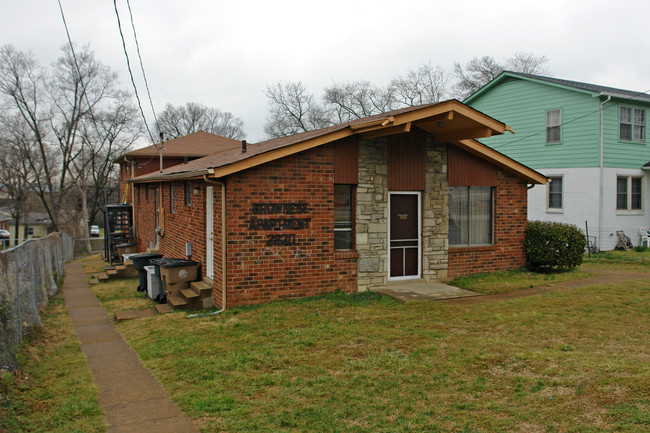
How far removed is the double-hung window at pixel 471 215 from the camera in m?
12.1

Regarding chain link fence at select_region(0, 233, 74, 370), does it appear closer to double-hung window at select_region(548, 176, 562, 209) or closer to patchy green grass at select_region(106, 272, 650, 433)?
patchy green grass at select_region(106, 272, 650, 433)

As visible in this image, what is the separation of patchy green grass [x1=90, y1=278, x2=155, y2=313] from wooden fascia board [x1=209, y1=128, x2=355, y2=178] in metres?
3.84

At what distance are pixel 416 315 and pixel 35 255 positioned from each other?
788cm

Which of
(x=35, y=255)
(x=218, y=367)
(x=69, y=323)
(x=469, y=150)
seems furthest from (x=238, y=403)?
(x=469, y=150)

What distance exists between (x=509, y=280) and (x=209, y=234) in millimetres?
A: 6709

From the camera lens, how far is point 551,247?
41.3 ft

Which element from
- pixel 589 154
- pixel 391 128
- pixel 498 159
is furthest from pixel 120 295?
pixel 589 154

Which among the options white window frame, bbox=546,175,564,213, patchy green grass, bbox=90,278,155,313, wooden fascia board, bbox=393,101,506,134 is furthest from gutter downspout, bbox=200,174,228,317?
white window frame, bbox=546,175,564,213

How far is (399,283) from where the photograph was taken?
1133cm

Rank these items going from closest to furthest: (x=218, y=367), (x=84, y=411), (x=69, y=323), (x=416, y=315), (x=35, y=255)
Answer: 1. (x=84, y=411)
2. (x=218, y=367)
3. (x=416, y=315)
4. (x=69, y=323)
5. (x=35, y=255)

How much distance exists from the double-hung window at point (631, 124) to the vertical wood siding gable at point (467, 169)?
960 cm

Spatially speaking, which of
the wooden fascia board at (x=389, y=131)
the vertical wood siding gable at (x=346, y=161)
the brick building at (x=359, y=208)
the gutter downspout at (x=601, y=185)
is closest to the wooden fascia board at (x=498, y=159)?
the brick building at (x=359, y=208)

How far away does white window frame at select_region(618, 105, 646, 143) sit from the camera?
18.8 metres

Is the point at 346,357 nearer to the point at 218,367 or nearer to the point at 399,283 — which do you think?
the point at 218,367
